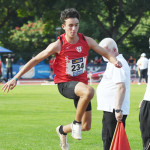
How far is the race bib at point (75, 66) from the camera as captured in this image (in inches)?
307

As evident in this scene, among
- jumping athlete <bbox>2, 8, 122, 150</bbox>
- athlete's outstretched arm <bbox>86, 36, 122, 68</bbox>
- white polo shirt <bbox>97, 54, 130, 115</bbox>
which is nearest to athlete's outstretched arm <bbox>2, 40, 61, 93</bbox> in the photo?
jumping athlete <bbox>2, 8, 122, 150</bbox>

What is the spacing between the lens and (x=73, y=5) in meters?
47.3

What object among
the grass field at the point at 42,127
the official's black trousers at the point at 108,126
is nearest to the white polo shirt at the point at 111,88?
the official's black trousers at the point at 108,126

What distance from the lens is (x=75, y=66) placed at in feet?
A: 25.7

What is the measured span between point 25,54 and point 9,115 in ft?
112

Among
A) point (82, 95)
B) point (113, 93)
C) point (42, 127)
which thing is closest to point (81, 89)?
point (82, 95)

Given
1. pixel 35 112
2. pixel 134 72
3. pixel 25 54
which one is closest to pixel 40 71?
pixel 25 54

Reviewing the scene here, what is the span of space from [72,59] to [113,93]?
814 mm

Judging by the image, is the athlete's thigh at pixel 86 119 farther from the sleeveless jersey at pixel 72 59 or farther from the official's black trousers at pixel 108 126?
the sleeveless jersey at pixel 72 59

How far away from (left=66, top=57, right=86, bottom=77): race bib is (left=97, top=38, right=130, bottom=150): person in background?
360 millimetres

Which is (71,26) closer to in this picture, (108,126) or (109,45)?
(109,45)

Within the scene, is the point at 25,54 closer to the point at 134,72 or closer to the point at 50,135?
the point at 134,72

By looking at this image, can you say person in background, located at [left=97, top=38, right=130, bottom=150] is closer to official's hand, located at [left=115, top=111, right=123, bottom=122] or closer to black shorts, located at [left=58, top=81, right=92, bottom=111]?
official's hand, located at [left=115, top=111, right=123, bottom=122]

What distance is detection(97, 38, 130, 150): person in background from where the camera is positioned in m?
7.50
